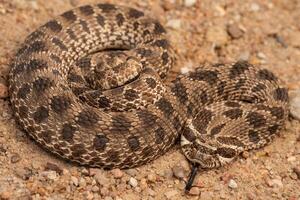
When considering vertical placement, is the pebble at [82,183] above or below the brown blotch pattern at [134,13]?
below

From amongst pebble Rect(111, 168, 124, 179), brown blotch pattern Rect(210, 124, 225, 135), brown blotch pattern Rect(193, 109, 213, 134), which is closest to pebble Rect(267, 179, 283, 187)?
brown blotch pattern Rect(210, 124, 225, 135)

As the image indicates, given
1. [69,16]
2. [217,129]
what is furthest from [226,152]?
[69,16]

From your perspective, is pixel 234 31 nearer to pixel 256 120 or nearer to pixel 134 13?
pixel 134 13

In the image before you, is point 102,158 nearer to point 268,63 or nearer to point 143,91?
point 143,91

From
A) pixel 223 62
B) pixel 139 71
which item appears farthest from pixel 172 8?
pixel 139 71

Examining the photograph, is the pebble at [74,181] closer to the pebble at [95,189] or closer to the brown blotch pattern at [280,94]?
the pebble at [95,189]

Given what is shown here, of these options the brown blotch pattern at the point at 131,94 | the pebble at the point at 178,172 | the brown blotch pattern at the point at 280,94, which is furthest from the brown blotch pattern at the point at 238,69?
the pebble at the point at 178,172

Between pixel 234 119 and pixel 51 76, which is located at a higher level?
pixel 51 76
